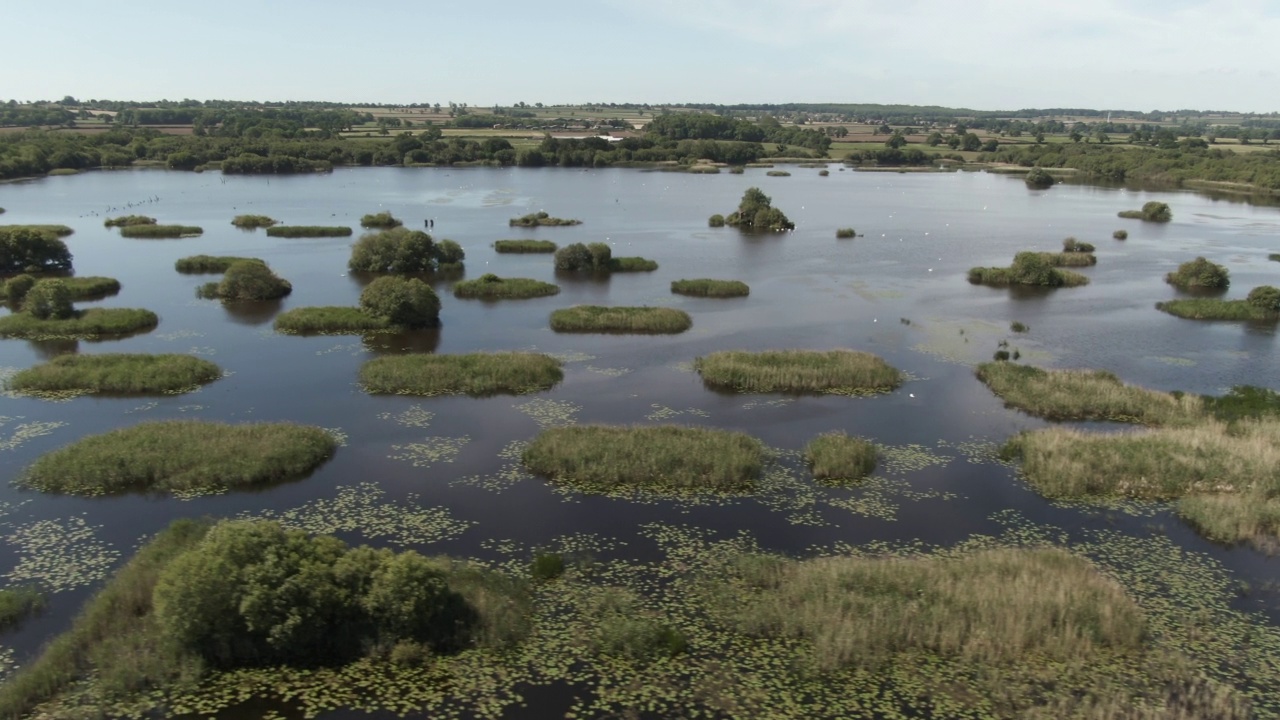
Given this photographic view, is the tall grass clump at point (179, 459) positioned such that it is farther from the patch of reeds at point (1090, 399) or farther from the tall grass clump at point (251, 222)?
the tall grass clump at point (251, 222)

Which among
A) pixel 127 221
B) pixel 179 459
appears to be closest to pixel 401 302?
pixel 179 459

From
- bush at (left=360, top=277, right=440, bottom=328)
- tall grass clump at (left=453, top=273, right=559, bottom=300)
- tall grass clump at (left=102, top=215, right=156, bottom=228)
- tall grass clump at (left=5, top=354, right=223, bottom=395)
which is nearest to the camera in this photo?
tall grass clump at (left=5, top=354, right=223, bottom=395)

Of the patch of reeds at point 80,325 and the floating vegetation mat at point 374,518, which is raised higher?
the patch of reeds at point 80,325

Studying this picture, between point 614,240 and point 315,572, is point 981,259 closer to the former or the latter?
point 614,240

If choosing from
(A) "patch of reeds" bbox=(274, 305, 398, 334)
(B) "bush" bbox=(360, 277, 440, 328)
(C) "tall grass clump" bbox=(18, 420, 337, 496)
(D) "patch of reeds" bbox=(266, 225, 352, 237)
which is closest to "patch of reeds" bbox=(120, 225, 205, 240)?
(D) "patch of reeds" bbox=(266, 225, 352, 237)

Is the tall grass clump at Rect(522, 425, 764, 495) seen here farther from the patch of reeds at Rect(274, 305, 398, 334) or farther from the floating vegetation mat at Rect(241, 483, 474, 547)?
the patch of reeds at Rect(274, 305, 398, 334)

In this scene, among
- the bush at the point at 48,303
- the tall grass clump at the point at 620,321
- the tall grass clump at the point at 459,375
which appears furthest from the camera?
the tall grass clump at the point at 620,321

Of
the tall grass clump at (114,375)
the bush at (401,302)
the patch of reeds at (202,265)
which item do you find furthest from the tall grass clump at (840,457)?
the patch of reeds at (202,265)
